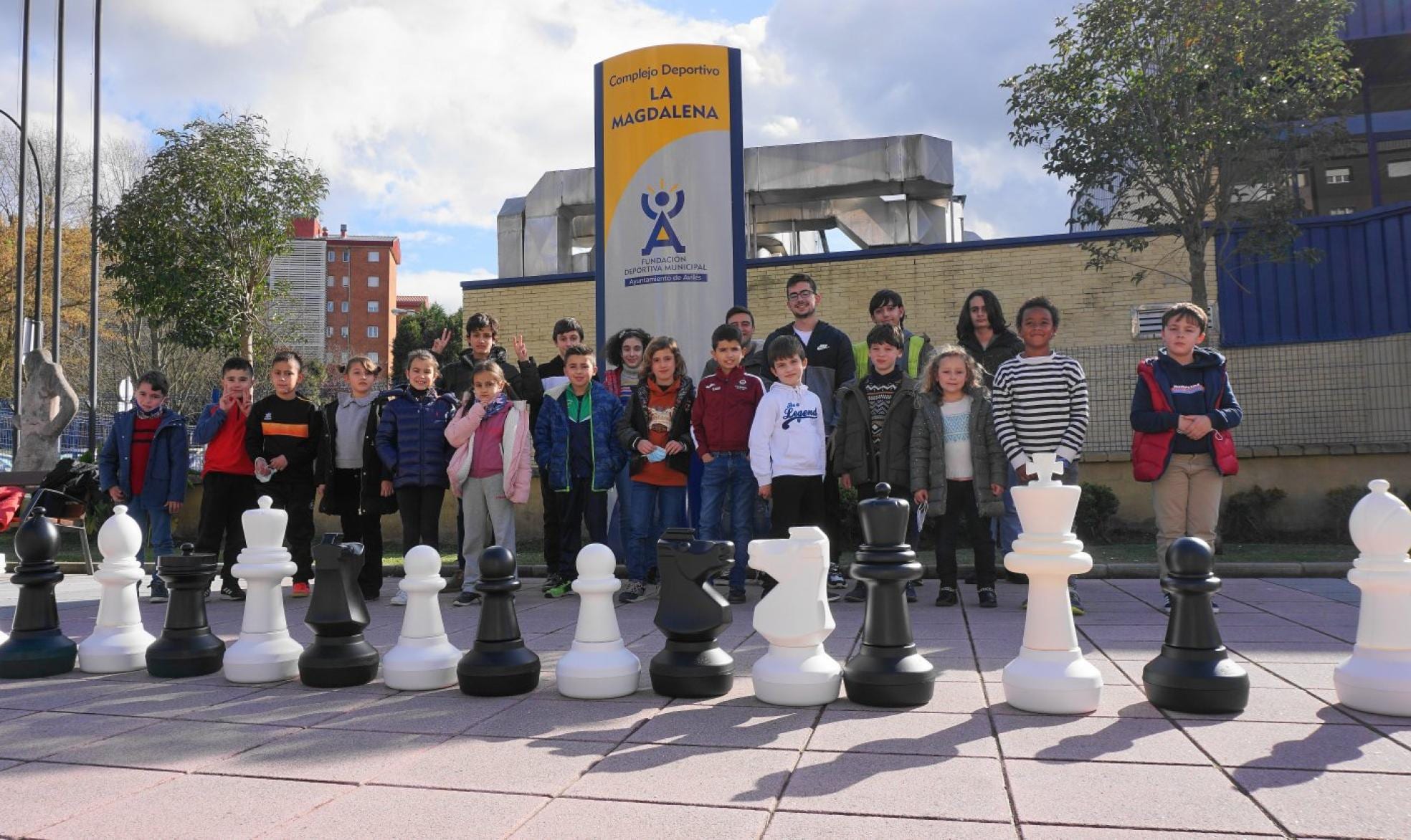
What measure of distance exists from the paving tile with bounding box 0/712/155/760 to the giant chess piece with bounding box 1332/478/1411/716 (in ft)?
12.9

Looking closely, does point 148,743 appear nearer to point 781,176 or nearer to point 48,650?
point 48,650

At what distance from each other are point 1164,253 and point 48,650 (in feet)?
56.8

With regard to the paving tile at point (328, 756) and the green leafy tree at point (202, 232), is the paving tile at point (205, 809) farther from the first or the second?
the green leafy tree at point (202, 232)

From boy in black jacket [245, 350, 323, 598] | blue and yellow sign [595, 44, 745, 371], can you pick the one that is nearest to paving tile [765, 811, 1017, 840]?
boy in black jacket [245, 350, 323, 598]

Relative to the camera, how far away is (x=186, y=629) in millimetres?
4082

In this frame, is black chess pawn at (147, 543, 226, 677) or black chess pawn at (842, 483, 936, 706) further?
black chess pawn at (147, 543, 226, 677)

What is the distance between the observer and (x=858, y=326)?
1875 cm

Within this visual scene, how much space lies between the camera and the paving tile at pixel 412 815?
217cm

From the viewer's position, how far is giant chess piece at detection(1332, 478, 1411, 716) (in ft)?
9.90

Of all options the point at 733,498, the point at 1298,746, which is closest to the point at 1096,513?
the point at 733,498

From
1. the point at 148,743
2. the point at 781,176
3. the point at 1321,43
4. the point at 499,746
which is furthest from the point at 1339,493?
the point at 781,176

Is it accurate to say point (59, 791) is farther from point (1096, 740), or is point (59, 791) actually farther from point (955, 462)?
point (955, 462)

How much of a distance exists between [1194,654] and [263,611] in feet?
11.5

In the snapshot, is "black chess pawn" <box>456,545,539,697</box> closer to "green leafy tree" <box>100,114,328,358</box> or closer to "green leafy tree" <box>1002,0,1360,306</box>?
"green leafy tree" <box>1002,0,1360,306</box>
